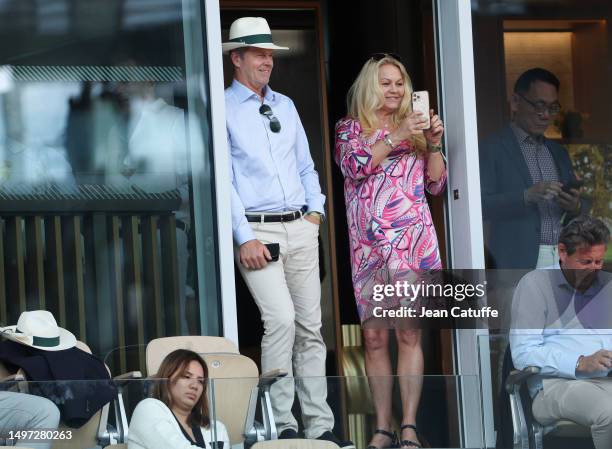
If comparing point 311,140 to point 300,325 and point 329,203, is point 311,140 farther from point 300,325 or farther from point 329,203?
point 300,325

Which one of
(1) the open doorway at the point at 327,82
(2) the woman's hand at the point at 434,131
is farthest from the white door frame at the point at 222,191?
(1) the open doorway at the point at 327,82

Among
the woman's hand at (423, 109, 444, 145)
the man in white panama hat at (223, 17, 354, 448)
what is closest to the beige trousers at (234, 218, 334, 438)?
the man in white panama hat at (223, 17, 354, 448)

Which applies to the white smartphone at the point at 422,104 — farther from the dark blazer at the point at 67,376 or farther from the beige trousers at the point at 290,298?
the dark blazer at the point at 67,376

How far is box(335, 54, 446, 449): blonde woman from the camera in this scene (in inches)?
271

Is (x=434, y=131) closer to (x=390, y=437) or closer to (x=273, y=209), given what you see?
(x=273, y=209)

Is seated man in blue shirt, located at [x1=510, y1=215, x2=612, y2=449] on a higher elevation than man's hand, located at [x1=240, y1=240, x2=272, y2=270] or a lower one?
lower

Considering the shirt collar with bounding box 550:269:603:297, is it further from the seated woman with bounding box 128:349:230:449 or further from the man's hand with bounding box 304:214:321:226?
the seated woman with bounding box 128:349:230:449

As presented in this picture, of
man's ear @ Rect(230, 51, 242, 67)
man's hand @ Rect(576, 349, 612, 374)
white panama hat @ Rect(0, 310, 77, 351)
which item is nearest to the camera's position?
man's hand @ Rect(576, 349, 612, 374)

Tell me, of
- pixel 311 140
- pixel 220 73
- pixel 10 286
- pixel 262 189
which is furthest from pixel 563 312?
pixel 311 140

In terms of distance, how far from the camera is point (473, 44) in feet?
24.2

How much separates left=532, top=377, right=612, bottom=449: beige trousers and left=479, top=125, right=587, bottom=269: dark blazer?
151cm

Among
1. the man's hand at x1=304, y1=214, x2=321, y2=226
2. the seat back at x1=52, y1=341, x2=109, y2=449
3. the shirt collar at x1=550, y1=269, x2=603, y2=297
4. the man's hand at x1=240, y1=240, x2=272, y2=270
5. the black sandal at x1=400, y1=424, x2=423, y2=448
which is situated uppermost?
the man's hand at x1=304, y1=214, x2=321, y2=226

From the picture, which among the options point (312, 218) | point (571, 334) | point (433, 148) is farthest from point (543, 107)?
point (571, 334)

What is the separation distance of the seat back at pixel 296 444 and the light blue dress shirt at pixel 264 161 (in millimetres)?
1327
